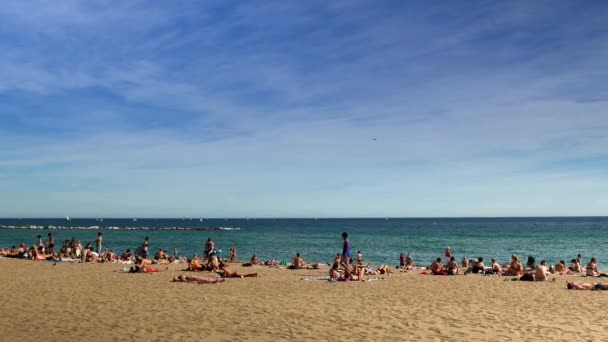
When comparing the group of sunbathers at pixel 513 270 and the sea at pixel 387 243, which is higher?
the group of sunbathers at pixel 513 270

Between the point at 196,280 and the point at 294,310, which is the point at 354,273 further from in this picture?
the point at 294,310

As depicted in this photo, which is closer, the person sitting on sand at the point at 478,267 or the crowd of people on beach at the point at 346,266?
the crowd of people on beach at the point at 346,266

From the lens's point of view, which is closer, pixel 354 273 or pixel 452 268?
pixel 354 273

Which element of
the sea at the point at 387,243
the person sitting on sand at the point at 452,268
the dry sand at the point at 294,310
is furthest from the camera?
the sea at the point at 387,243

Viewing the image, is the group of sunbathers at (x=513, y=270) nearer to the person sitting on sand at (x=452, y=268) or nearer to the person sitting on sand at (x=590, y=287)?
the person sitting on sand at (x=452, y=268)

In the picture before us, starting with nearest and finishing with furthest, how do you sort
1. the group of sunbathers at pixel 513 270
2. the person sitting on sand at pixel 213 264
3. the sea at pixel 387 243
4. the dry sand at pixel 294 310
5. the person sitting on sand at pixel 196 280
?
the dry sand at pixel 294 310 < the person sitting on sand at pixel 196 280 < the group of sunbathers at pixel 513 270 < the person sitting on sand at pixel 213 264 < the sea at pixel 387 243

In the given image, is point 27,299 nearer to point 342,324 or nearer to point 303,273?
point 342,324

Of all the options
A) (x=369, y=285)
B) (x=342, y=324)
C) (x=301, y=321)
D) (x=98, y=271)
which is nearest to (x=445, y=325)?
(x=342, y=324)

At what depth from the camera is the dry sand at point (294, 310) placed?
1023 cm

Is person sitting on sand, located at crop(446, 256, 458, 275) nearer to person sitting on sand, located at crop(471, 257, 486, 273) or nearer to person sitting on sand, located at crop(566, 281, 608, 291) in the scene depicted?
person sitting on sand, located at crop(471, 257, 486, 273)

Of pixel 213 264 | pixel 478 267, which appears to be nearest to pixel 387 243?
pixel 478 267

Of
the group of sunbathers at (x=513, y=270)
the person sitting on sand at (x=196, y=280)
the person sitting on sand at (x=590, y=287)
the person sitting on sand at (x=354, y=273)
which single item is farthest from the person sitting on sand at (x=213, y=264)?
the person sitting on sand at (x=590, y=287)

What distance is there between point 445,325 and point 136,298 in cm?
949

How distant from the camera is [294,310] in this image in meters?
13.1
